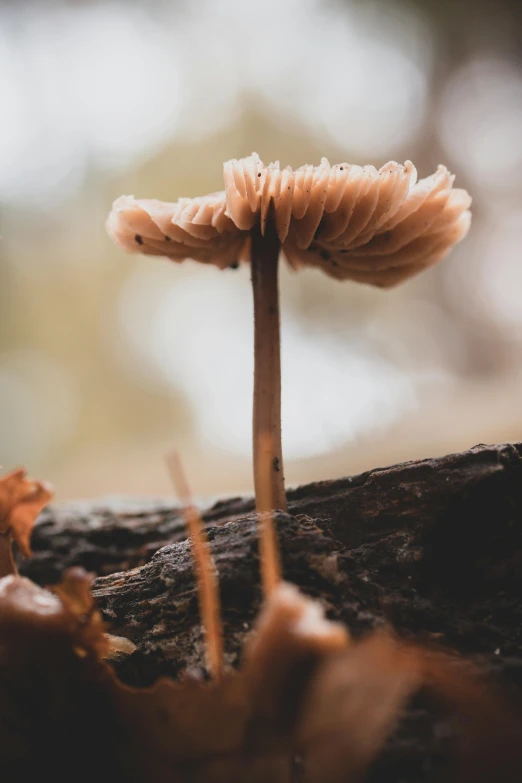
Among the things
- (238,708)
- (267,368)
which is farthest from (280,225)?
(238,708)

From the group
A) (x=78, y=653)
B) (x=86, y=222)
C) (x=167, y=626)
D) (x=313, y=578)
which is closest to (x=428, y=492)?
(x=313, y=578)

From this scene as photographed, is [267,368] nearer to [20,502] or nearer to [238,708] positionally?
[20,502]

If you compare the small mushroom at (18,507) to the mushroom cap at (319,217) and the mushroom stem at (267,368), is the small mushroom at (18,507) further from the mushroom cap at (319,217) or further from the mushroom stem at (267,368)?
the mushroom cap at (319,217)

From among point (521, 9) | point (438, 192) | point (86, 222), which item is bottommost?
point (438, 192)

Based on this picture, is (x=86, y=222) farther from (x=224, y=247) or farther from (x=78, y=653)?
(x=78, y=653)

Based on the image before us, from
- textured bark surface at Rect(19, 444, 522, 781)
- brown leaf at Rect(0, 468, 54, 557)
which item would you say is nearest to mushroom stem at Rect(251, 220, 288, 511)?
textured bark surface at Rect(19, 444, 522, 781)

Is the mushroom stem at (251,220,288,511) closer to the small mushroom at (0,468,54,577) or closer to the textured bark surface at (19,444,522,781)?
the textured bark surface at (19,444,522,781)
